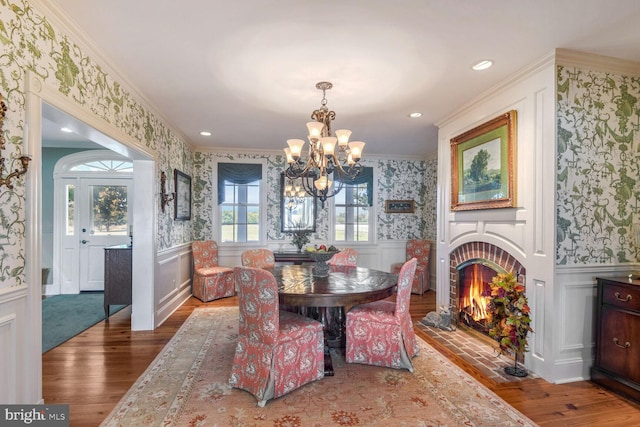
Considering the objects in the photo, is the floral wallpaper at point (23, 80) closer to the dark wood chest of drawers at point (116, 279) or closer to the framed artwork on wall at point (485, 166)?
the dark wood chest of drawers at point (116, 279)

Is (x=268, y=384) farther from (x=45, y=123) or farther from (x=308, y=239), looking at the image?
(x=45, y=123)

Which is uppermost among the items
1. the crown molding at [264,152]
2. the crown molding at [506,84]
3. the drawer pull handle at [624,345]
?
the crown molding at [506,84]

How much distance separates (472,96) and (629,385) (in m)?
2.67

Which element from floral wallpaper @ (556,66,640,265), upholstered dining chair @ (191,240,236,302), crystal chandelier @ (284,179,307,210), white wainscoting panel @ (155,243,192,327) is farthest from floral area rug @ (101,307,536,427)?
crystal chandelier @ (284,179,307,210)

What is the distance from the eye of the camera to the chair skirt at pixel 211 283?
186 inches

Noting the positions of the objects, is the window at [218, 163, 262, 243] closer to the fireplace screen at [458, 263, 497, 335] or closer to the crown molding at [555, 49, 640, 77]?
the fireplace screen at [458, 263, 497, 335]

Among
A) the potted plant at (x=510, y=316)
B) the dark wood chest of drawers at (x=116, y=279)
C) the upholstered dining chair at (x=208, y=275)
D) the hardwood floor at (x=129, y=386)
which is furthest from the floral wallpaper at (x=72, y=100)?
the potted plant at (x=510, y=316)

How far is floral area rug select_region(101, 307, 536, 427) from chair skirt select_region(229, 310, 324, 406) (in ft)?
0.21

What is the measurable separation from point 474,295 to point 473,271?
26 centimetres

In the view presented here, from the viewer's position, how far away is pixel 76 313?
4113mm

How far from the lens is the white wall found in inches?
94.0

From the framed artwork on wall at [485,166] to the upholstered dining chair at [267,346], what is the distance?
2091 millimetres

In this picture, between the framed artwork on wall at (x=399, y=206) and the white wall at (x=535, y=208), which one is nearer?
the white wall at (x=535, y=208)

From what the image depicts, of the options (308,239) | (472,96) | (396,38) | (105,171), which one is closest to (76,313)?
(105,171)
